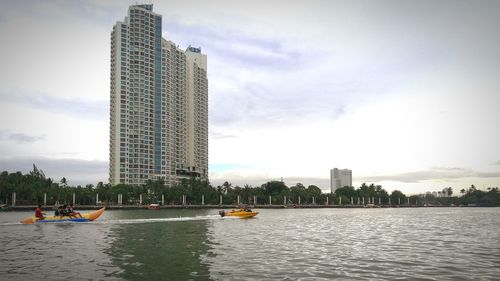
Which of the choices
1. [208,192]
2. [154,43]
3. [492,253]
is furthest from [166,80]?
[492,253]

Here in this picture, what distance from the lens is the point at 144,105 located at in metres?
171

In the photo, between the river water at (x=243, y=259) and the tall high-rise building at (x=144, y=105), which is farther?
the tall high-rise building at (x=144, y=105)

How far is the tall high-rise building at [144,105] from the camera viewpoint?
167 meters

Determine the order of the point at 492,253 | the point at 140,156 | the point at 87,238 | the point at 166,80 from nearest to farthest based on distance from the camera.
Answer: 1. the point at 492,253
2. the point at 87,238
3. the point at 140,156
4. the point at 166,80

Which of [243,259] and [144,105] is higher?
[144,105]

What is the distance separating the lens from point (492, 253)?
2639 cm

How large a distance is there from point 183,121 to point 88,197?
57.3 meters

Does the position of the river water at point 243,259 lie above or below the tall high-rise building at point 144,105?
below

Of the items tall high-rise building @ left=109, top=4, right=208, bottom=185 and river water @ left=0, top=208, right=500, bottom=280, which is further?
tall high-rise building @ left=109, top=4, right=208, bottom=185

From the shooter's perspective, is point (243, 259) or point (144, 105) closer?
point (243, 259)

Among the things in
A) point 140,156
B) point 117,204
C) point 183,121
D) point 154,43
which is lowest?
point 117,204

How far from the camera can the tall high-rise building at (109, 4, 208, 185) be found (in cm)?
16662

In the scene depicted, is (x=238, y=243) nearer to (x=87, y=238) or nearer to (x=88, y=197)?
(x=87, y=238)

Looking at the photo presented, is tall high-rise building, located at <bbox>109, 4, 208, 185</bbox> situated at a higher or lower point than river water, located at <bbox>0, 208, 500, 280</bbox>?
higher
